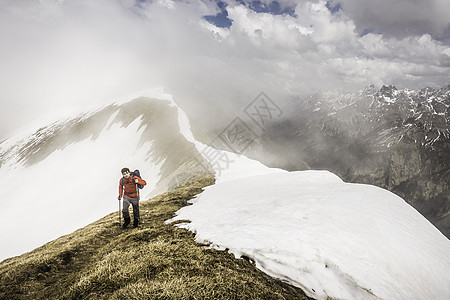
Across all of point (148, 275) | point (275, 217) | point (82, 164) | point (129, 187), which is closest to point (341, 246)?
point (275, 217)

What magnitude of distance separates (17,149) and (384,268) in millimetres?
132307

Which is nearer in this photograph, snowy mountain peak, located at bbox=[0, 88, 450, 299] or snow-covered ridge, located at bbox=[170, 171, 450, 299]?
snow-covered ridge, located at bbox=[170, 171, 450, 299]

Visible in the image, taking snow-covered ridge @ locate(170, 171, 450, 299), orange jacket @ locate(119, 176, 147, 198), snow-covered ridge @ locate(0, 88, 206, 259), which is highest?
snow-covered ridge @ locate(0, 88, 206, 259)

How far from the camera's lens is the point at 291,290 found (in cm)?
697

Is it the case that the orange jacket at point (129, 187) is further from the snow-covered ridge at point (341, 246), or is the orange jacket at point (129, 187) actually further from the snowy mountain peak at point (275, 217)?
the snow-covered ridge at point (341, 246)

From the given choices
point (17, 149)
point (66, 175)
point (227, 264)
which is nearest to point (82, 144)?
point (66, 175)

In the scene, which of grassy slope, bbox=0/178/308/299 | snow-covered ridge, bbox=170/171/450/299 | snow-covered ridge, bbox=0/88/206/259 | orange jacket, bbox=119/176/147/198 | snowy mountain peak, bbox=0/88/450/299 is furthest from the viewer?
snow-covered ridge, bbox=0/88/206/259

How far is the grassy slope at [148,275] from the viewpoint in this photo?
19.5 ft

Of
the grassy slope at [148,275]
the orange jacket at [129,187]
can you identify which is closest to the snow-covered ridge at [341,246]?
the grassy slope at [148,275]

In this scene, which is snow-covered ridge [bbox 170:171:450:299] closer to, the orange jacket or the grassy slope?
A: the grassy slope

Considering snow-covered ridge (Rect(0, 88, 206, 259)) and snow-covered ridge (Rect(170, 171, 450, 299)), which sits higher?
snow-covered ridge (Rect(0, 88, 206, 259))

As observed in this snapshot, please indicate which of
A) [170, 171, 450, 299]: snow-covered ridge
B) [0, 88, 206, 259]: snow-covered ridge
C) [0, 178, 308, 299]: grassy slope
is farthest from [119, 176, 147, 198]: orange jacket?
[0, 88, 206, 259]: snow-covered ridge

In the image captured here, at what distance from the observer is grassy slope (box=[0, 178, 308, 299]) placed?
5.95 meters

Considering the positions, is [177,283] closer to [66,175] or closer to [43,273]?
[43,273]
